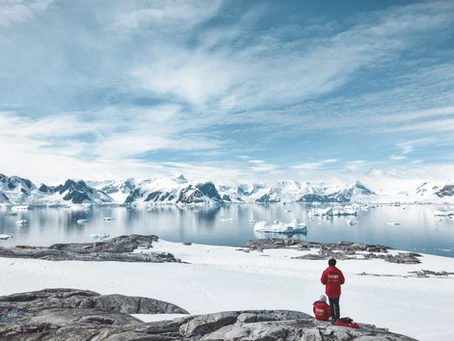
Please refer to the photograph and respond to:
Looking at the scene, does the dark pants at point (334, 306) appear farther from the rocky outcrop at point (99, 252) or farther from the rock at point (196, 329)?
the rocky outcrop at point (99, 252)

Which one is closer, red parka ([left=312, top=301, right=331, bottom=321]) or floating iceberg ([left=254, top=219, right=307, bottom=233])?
red parka ([left=312, top=301, right=331, bottom=321])

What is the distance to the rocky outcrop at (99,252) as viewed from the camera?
32062 millimetres

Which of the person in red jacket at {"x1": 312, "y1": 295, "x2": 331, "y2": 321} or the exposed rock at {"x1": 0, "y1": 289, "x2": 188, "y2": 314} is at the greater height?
the person in red jacket at {"x1": 312, "y1": 295, "x2": 331, "y2": 321}

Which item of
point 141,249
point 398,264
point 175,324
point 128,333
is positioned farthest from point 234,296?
point 141,249

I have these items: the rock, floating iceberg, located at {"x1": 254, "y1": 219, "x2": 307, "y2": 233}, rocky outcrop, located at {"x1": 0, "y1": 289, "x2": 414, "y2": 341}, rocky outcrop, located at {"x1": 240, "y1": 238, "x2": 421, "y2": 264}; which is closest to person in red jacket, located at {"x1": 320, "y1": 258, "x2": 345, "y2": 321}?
rocky outcrop, located at {"x1": 0, "y1": 289, "x2": 414, "y2": 341}

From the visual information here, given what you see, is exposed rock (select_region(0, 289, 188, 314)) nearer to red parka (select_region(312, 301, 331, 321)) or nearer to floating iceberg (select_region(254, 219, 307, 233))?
red parka (select_region(312, 301, 331, 321))

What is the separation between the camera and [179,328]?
970cm

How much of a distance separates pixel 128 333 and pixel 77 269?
18.1 metres

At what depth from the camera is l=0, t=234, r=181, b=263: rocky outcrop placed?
3206cm

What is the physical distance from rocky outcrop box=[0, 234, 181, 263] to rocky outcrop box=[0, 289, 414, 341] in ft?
68.7

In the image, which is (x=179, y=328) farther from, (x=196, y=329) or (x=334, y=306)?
(x=334, y=306)

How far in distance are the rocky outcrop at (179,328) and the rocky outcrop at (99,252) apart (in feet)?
68.7

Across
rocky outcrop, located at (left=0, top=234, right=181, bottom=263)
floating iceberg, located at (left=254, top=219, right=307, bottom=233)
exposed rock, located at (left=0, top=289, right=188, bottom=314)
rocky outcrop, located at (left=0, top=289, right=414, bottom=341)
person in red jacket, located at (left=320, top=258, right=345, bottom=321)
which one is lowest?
floating iceberg, located at (left=254, top=219, right=307, bottom=233)

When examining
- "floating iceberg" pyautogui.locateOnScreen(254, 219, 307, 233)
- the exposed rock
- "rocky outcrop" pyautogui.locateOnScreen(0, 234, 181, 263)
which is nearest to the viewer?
the exposed rock
